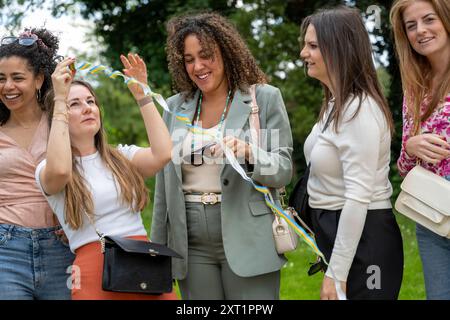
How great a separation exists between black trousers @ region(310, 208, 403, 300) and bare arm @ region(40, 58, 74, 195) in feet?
4.14

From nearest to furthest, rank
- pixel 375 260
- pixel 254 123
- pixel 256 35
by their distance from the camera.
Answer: pixel 375 260 → pixel 254 123 → pixel 256 35

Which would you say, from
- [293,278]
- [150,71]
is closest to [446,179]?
[293,278]

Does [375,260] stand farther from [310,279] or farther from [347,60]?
→ [310,279]

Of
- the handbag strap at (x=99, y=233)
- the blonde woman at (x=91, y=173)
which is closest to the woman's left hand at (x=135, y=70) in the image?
the blonde woman at (x=91, y=173)

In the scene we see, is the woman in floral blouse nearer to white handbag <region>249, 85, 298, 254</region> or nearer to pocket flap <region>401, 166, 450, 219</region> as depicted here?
pocket flap <region>401, 166, 450, 219</region>

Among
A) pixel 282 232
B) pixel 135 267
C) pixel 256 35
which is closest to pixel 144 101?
pixel 135 267

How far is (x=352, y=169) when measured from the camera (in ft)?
9.78

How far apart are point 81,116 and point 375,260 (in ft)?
5.13

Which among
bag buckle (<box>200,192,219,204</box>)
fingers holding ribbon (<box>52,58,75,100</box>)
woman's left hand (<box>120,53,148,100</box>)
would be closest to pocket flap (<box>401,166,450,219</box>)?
bag buckle (<box>200,192,219,204</box>)

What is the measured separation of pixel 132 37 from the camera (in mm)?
11359

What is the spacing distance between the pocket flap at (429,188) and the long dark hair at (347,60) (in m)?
0.24

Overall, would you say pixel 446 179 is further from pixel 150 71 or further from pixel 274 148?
pixel 150 71

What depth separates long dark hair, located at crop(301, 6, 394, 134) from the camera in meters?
3.08
